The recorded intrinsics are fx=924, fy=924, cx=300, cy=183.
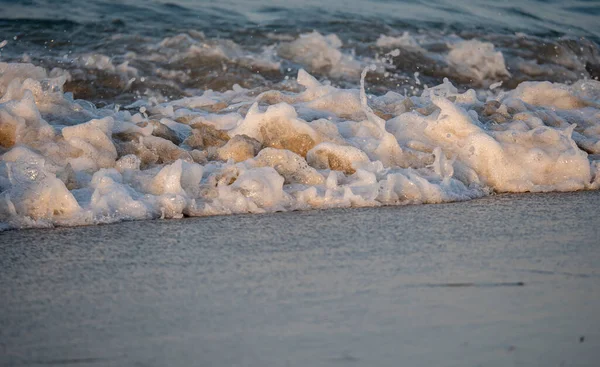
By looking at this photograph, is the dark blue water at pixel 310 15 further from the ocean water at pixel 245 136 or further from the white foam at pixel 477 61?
the white foam at pixel 477 61

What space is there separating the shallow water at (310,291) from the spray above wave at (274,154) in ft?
0.64

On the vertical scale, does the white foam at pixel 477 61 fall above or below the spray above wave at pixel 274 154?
below

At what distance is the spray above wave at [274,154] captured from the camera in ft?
12.2

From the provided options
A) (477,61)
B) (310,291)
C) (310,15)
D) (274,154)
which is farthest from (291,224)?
(310,15)

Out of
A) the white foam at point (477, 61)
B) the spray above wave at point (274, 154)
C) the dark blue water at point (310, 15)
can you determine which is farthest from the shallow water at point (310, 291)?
the dark blue water at point (310, 15)

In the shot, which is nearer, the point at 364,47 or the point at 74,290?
the point at 74,290

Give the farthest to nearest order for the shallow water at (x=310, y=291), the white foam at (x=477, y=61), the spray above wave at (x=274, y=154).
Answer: the white foam at (x=477, y=61) < the spray above wave at (x=274, y=154) < the shallow water at (x=310, y=291)

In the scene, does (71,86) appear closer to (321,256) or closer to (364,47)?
(364,47)

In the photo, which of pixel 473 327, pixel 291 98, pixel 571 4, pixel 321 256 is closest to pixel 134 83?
pixel 291 98

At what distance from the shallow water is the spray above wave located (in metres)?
0.20

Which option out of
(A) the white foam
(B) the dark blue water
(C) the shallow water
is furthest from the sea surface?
(A) the white foam

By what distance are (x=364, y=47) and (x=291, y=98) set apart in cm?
393

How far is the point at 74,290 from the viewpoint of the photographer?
2668mm

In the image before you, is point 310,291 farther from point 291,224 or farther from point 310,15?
point 310,15
